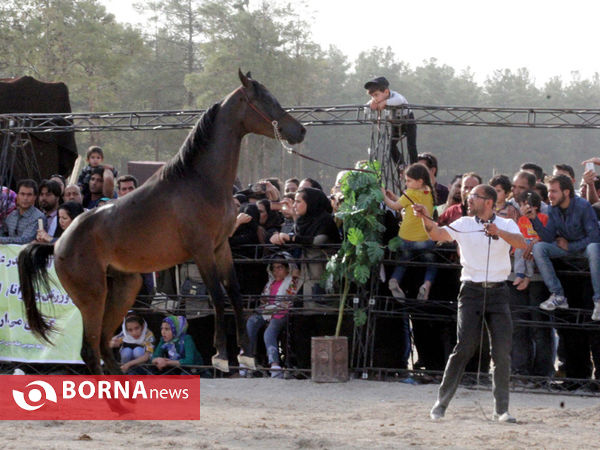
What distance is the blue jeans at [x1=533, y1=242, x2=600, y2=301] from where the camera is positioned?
30.5ft

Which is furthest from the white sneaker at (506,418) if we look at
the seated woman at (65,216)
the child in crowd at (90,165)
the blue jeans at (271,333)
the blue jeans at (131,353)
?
the child in crowd at (90,165)

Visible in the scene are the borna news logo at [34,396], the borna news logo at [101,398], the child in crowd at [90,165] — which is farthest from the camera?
the child in crowd at [90,165]

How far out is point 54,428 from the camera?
7301 millimetres

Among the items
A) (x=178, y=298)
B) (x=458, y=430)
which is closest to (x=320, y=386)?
(x=178, y=298)

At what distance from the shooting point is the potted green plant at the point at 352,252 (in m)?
10.1

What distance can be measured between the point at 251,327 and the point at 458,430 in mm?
3925

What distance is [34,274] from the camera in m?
8.87

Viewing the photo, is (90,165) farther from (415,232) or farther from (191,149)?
(191,149)

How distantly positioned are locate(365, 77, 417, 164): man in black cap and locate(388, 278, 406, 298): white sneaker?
1.63 metres

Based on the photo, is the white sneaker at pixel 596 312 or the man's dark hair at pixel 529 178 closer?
the white sneaker at pixel 596 312

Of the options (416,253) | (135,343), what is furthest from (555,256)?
(135,343)

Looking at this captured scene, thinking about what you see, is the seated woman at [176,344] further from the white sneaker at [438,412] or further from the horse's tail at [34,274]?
the white sneaker at [438,412]

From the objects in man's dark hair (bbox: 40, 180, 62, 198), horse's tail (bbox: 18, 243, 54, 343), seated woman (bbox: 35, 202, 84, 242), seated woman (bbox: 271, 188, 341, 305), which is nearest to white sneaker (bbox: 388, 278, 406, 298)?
seated woman (bbox: 271, 188, 341, 305)

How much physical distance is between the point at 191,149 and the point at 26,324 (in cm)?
436
